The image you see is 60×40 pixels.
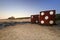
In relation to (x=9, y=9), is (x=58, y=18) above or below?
below

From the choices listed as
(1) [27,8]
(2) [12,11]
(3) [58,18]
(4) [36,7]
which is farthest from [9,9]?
(3) [58,18]

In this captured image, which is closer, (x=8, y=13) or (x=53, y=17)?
(x=53, y=17)

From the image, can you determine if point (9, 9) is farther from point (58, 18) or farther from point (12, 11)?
point (58, 18)

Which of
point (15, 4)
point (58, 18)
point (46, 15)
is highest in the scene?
point (15, 4)

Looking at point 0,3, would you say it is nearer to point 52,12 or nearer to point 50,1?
point 50,1

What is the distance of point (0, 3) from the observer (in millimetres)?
3375

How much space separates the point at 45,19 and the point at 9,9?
4.54ft

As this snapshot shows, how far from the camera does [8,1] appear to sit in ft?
11.2

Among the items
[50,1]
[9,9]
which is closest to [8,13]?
[9,9]

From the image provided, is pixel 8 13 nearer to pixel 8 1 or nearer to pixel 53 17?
pixel 8 1

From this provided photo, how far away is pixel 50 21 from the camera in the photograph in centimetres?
228

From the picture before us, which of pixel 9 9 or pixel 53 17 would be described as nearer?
Answer: pixel 53 17

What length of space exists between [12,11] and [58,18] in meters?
1.27

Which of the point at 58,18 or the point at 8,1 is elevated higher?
the point at 8,1
